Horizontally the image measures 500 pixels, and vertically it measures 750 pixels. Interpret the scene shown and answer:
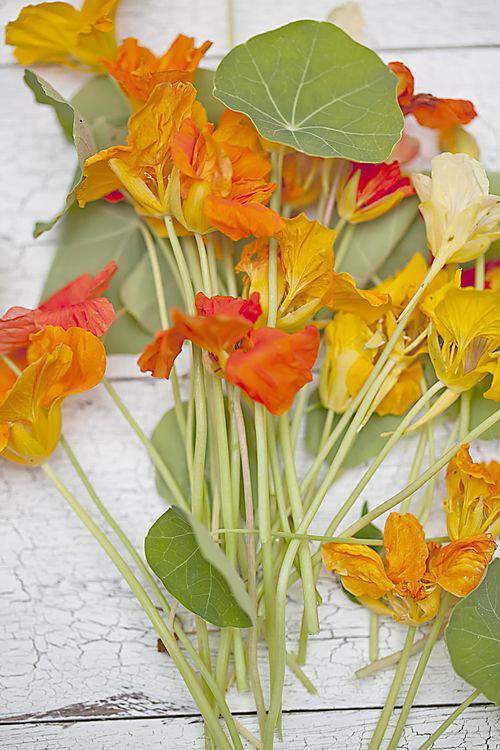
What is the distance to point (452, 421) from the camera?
2.30 feet

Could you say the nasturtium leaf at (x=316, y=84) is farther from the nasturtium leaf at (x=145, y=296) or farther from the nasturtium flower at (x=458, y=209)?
the nasturtium leaf at (x=145, y=296)

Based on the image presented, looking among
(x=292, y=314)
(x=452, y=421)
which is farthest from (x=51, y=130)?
(x=452, y=421)

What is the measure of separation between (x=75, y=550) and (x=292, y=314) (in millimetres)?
300

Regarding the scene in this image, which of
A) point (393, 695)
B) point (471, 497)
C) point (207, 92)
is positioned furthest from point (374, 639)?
point (207, 92)

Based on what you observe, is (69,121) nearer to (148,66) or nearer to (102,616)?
(148,66)

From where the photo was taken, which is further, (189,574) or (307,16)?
(307,16)

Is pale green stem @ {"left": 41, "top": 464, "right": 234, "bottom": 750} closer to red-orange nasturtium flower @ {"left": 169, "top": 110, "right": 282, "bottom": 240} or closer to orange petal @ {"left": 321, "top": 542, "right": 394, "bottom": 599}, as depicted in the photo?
orange petal @ {"left": 321, "top": 542, "right": 394, "bottom": 599}

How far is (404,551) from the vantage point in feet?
1.93

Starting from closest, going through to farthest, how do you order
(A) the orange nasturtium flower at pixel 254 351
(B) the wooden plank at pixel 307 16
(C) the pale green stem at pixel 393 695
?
(A) the orange nasturtium flower at pixel 254 351 < (C) the pale green stem at pixel 393 695 < (B) the wooden plank at pixel 307 16

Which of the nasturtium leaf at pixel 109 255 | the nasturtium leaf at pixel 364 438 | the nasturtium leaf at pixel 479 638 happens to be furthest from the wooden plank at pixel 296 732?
the nasturtium leaf at pixel 109 255

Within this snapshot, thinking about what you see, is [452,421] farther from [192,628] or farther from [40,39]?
[40,39]

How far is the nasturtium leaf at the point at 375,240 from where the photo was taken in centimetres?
68

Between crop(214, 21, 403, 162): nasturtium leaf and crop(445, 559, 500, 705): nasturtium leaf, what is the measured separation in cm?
36

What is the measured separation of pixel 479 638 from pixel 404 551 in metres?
0.08
